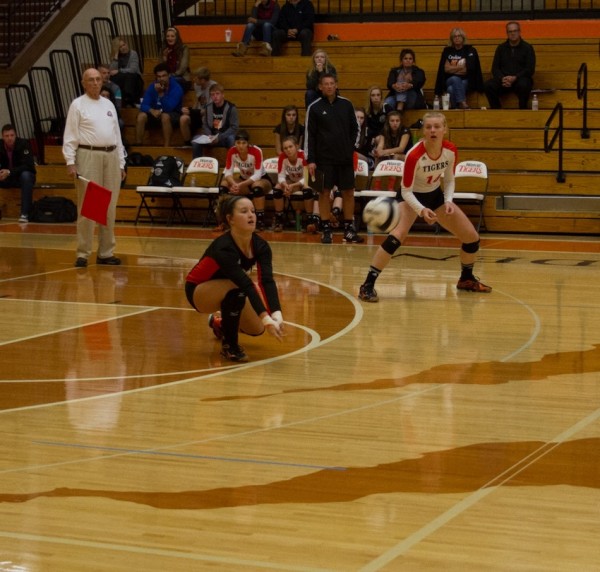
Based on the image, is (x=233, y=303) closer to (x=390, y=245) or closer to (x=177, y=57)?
(x=390, y=245)

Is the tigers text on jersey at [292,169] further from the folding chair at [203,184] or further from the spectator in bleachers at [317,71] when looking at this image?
the folding chair at [203,184]

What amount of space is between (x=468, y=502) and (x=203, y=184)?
1294cm

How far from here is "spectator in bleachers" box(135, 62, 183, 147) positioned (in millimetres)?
17969

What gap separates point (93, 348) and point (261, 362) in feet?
4.05

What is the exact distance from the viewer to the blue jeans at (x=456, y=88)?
55.6 feet

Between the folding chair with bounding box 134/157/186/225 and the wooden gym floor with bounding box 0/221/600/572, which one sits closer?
the wooden gym floor with bounding box 0/221/600/572

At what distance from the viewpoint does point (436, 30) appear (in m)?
19.0

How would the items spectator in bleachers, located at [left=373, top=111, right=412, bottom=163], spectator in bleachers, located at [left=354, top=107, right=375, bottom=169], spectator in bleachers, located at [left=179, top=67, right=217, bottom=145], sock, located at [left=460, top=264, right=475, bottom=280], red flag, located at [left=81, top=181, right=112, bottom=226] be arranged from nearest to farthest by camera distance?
sock, located at [left=460, top=264, right=475, bottom=280], red flag, located at [left=81, top=181, right=112, bottom=226], spectator in bleachers, located at [left=373, top=111, right=412, bottom=163], spectator in bleachers, located at [left=354, top=107, right=375, bottom=169], spectator in bleachers, located at [left=179, top=67, right=217, bottom=145]

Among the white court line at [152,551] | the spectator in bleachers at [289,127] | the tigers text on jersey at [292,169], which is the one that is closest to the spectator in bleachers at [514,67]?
the spectator in bleachers at [289,127]

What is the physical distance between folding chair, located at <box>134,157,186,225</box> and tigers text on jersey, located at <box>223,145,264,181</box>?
4.28ft

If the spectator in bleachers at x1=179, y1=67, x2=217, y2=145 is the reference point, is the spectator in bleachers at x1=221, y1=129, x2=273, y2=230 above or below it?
below

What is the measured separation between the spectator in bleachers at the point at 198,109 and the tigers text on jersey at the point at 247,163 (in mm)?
2146

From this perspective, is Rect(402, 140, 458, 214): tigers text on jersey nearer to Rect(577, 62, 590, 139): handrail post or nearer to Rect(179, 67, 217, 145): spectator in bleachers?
Rect(577, 62, 590, 139): handrail post

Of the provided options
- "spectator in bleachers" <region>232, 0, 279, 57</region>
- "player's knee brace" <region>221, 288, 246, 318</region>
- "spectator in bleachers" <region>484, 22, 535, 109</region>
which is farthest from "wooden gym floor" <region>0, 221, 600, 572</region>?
"spectator in bleachers" <region>232, 0, 279, 57</region>
